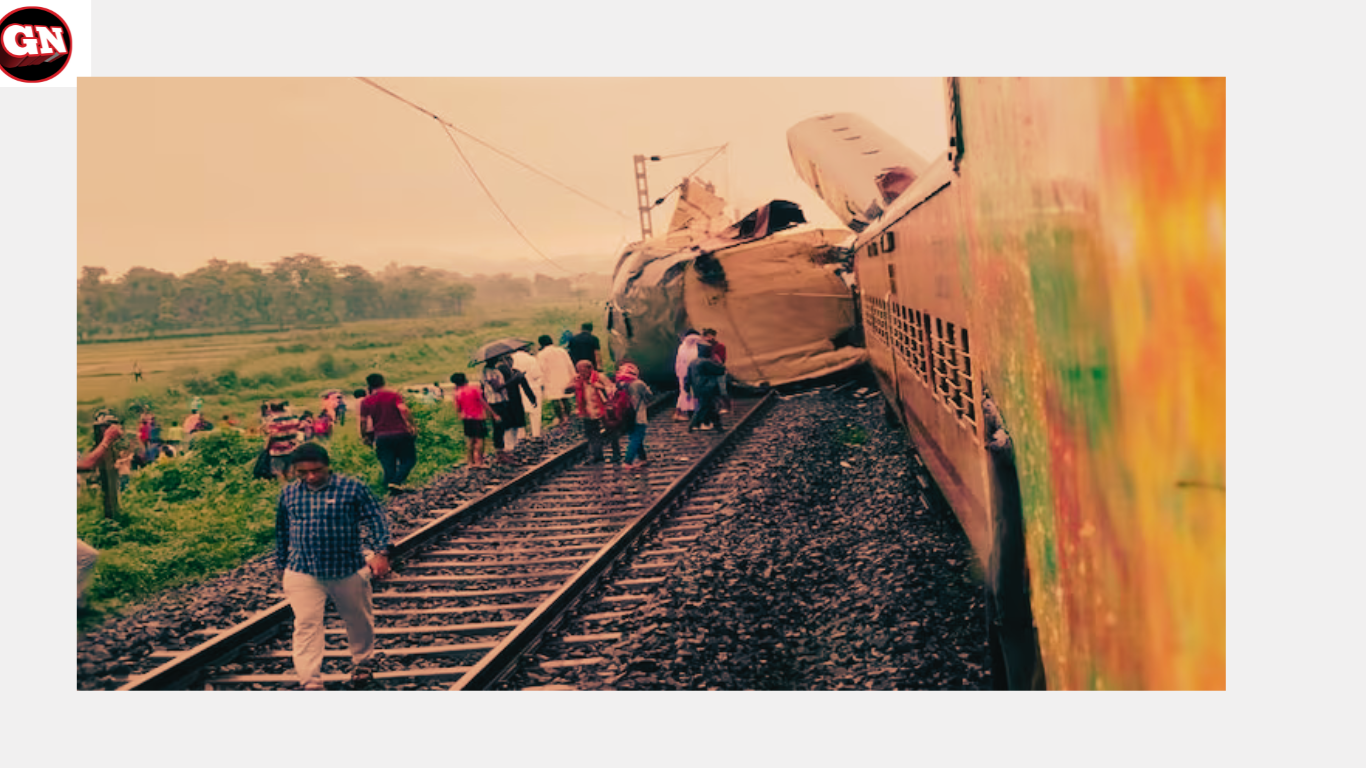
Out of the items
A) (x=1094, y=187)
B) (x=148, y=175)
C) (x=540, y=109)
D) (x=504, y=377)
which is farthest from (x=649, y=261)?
(x=1094, y=187)

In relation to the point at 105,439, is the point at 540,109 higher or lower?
higher

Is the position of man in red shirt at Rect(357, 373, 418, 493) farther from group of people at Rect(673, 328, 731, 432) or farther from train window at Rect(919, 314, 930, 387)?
train window at Rect(919, 314, 930, 387)

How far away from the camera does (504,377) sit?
953cm

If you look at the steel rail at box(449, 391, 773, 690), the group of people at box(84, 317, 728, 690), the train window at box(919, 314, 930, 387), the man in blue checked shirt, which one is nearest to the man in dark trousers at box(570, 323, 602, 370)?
the group of people at box(84, 317, 728, 690)

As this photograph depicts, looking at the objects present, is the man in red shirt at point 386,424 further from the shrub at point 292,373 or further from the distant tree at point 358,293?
the shrub at point 292,373

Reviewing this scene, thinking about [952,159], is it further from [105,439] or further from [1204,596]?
[105,439]

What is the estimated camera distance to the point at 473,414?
946 cm

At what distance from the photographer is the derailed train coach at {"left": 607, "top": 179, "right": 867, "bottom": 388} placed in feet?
37.4

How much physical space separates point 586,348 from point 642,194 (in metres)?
3.34

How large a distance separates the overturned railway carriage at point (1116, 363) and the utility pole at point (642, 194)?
307 centimetres

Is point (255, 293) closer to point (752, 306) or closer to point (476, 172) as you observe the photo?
point (476, 172)

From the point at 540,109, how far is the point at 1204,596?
4.73 metres
